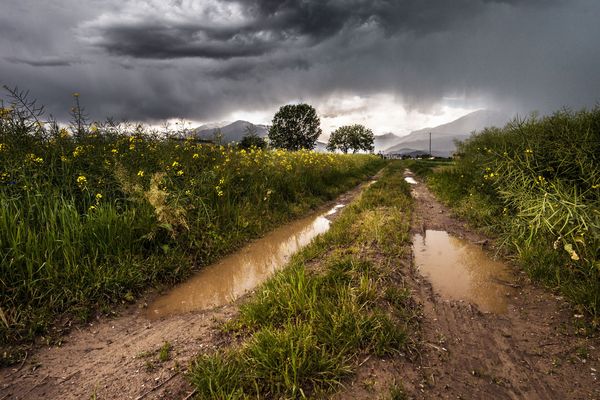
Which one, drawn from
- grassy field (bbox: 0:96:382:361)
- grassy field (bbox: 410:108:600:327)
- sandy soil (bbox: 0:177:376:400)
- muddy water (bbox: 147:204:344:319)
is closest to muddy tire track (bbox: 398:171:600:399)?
grassy field (bbox: 410:108:600:327)

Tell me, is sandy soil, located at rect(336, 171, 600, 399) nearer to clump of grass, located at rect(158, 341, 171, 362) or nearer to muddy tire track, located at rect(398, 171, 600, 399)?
muddy tire track, located at rect(398, 171, 600, 399)

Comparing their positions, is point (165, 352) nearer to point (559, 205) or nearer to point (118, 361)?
point (118, 361)

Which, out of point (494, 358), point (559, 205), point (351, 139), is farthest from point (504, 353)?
point (351, 139)

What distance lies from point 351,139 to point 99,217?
9825cm

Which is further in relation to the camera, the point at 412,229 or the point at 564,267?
the point at 412,229

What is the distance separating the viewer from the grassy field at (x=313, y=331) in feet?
8.54

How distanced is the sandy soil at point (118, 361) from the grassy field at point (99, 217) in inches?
16.3

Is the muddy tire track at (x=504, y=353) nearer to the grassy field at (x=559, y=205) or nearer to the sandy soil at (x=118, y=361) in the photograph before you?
the grassy field at (x=559, y=205)

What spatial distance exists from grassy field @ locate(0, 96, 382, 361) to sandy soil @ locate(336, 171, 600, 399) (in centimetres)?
369

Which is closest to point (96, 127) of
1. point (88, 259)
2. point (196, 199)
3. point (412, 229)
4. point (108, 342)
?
point (196, 199)

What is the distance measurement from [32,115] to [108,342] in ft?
15.4

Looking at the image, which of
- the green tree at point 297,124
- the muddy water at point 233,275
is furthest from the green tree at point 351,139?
the muddy water at point 233,275

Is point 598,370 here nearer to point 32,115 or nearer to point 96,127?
point 32,115

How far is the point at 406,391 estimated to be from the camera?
2592 mm
